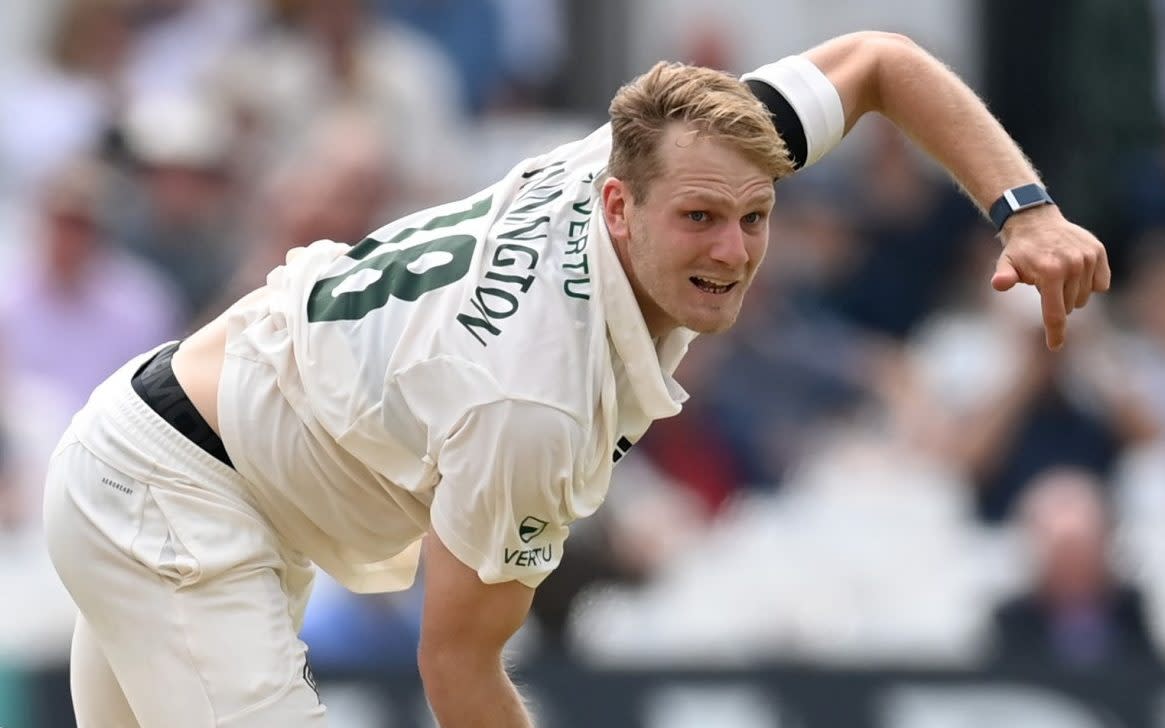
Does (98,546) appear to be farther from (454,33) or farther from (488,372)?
(454,33)

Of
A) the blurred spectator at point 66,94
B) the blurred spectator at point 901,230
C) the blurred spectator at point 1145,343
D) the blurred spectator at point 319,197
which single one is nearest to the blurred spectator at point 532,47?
the blurred spectator at point 319,197

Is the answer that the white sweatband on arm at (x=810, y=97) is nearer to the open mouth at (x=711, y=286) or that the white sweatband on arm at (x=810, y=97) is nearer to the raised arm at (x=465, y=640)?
the open mouth at (x=711, y=286)

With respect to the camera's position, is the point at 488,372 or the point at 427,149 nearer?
the point at 488,372

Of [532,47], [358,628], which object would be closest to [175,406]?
[358,628]

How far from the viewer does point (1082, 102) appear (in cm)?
1097

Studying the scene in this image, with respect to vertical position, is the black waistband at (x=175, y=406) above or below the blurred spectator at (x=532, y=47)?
above

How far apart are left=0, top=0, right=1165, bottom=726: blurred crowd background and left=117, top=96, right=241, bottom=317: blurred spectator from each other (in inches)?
0.6

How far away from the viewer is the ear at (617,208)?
4.09 m

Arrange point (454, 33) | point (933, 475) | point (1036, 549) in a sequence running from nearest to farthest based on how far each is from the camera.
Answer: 1. point (1036, 549)
2. point (933, 475)
3. point (454, 33)

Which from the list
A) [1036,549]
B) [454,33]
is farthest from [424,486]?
[454,33]

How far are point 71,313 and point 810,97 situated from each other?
16.3ft

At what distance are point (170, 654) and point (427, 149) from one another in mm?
5882

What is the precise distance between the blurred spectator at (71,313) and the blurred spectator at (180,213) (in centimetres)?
34

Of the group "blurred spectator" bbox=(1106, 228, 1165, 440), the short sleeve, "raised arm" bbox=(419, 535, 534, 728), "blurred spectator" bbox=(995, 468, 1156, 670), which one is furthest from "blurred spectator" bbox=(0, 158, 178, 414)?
the short sleeve
